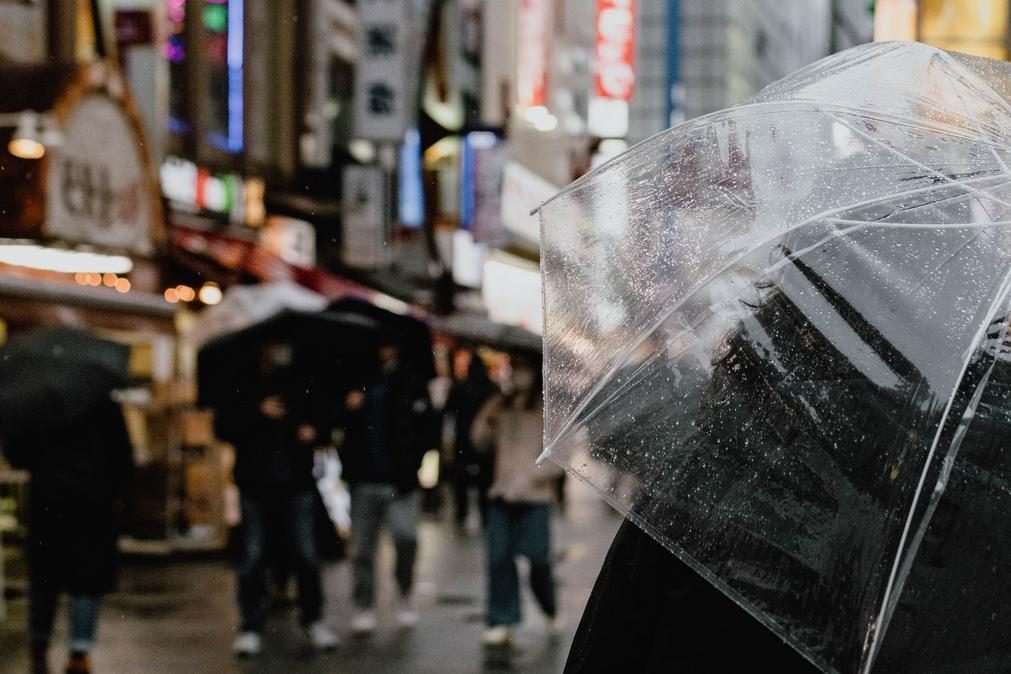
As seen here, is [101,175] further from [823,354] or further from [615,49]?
[615,49]

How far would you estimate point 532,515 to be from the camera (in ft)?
32.5

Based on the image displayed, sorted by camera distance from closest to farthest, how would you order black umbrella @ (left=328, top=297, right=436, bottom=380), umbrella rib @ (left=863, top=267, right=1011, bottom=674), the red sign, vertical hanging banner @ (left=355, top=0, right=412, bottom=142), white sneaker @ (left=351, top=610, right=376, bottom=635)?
umbrella rib @ (left=863, top=267, right=1011, bottom=674) → white sneaker @ (left=351, top=610, right=376, bottom=635) → black umbrella @ (left=328, top=297, right=436, bottom=380) → vertical hanging banner @ (left=355, top=0, right=412, bottom=142) → the red sign

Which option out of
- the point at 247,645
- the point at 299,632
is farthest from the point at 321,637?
the point at 299,632

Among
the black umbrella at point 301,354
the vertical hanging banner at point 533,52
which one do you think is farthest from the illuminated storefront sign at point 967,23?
the vertical hanging banner at point 533,52

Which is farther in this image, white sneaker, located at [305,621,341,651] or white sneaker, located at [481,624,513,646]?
white sneaker, located at [481,624,513,646]

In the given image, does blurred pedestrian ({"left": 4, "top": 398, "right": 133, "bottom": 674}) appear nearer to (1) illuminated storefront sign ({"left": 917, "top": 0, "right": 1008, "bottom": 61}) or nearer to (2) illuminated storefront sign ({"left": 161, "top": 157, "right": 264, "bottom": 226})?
(2) illuminated storefront sign ({"left": 161, "top": 157, "right": 264, "bottom": 226})

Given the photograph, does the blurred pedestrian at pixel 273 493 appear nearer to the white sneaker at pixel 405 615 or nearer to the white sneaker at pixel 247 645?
the white sneaker at pixel 247 645

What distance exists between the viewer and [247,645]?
955cm

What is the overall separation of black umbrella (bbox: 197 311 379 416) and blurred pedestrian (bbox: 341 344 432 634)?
36cm

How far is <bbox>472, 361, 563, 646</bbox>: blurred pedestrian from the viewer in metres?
9.82

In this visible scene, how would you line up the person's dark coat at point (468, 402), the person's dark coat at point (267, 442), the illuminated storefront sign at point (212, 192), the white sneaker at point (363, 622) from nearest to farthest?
the person's dark coat at point (267, 442)
the white sneaker at point (363, 622)
the person's dark coat at point (468, 402)
the illuminated storefront sign at point (212, 192)

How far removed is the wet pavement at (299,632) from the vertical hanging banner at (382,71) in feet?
27.0

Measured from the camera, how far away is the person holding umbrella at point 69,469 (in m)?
8.17

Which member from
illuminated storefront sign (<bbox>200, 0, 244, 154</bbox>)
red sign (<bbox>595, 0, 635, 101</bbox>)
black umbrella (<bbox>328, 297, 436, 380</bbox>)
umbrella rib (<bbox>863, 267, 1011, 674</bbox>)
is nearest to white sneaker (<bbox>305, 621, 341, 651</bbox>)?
black umbrella (<bbox>328, 297, 436, 380</bbox>)
